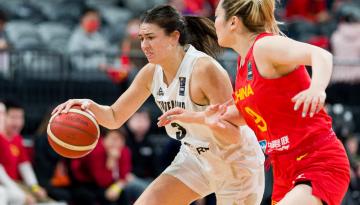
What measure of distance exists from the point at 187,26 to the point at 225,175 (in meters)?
0.99

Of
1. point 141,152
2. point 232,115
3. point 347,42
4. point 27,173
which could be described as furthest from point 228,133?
point 347,42

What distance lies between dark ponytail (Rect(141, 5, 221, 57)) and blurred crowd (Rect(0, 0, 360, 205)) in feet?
6.29

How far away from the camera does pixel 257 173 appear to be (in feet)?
17.3

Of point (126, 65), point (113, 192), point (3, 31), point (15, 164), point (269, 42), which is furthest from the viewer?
point (3, 31)

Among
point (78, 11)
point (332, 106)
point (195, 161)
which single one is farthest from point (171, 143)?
point (78, 11)

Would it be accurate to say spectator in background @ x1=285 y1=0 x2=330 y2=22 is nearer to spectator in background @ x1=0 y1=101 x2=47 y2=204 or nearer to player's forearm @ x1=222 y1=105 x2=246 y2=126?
spectator in background @ x1=0 y1=101 x2=47 y2=204

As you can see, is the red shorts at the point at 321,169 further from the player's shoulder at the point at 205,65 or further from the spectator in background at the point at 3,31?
the spectator in background at the point at 3,31

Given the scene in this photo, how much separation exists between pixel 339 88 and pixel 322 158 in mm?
6702

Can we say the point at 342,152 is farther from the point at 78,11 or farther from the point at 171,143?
the point at 78,11

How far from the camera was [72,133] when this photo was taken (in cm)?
497

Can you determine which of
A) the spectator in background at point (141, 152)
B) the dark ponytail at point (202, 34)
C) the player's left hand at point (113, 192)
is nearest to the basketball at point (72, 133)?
the dark ponytail at point (202, 34)

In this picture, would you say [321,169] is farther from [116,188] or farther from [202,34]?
[116,188]

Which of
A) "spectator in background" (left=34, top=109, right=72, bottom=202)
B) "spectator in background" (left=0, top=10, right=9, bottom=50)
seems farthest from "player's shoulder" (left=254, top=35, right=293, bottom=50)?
"spectator in background" (left=0, top=10, right=9, bottom=50)

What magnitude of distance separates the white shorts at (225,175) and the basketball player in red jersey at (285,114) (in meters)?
0.78
